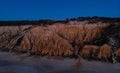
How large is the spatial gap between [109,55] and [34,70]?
396cm

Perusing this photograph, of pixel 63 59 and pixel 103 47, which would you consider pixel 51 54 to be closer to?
pixel 63 59

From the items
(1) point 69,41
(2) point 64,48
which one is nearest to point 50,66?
(2) point 64,48

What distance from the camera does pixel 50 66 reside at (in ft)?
40.8

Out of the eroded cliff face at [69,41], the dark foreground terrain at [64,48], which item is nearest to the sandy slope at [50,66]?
the dark foreground terrain at [64,48]

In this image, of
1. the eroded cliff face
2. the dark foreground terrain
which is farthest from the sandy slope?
the eroded cliff face

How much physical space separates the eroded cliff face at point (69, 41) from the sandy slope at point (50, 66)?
0.89 m

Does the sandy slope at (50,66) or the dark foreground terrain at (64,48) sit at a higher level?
the dark foreground terrain at (64,48)

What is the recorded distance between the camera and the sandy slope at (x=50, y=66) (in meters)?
11.5

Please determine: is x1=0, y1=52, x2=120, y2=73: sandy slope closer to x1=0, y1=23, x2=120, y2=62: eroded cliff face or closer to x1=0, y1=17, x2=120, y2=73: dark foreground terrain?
x1=0, y1=17, x2=120, y2=73: dark foreground terrain

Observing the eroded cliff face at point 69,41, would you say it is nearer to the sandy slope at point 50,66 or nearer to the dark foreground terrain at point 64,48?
the dark foreground terrain at point 64,48

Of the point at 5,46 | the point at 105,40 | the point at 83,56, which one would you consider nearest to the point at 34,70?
the point at 83,56

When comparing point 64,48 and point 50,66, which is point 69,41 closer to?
point 64,48

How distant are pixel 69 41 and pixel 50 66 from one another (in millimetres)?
2959

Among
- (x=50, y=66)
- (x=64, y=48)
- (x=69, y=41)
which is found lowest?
(x=50, y=66)
